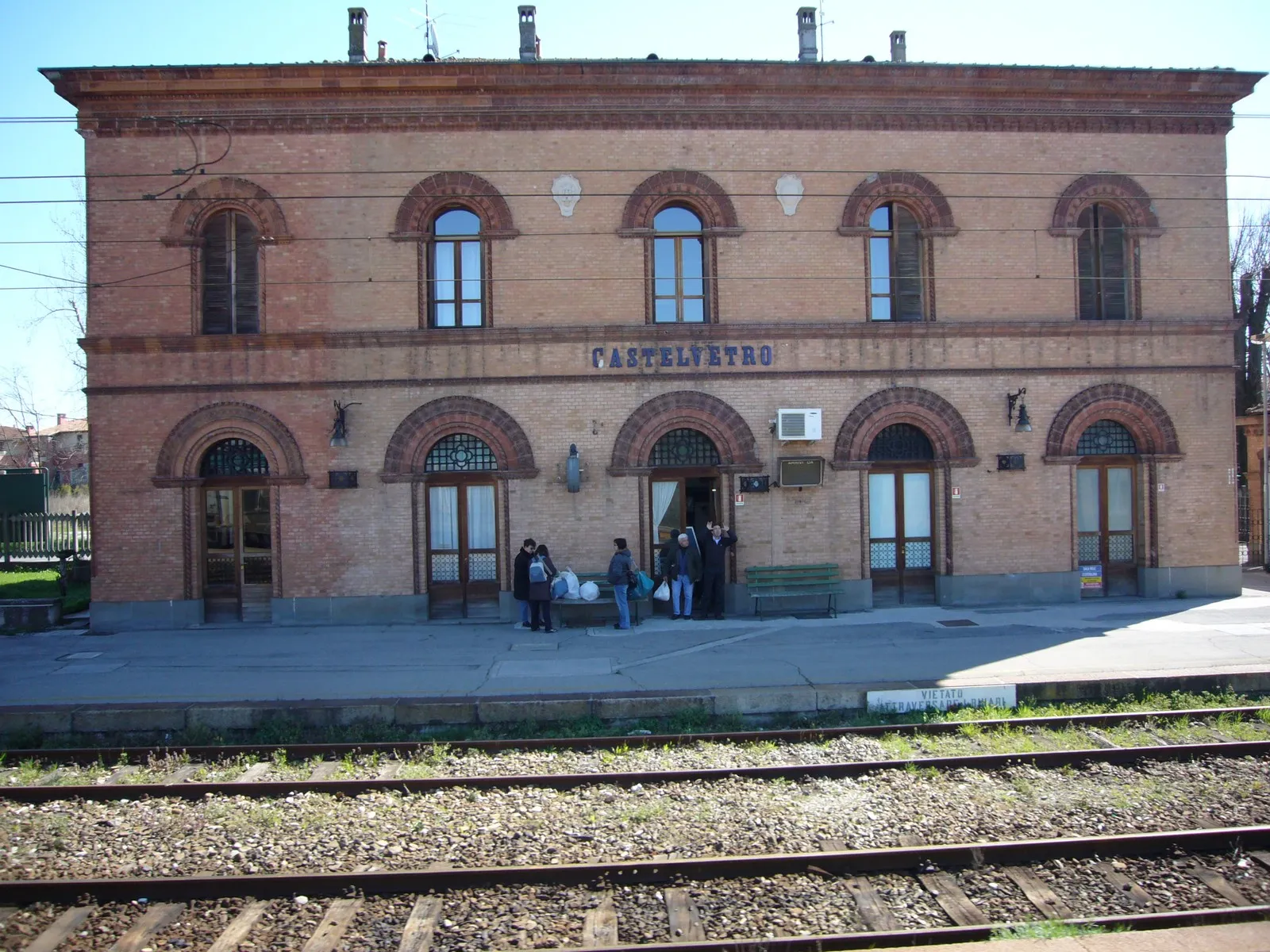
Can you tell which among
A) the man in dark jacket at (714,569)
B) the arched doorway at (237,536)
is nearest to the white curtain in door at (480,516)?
the arched doorway at (237,536)

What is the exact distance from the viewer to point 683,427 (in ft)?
52.0

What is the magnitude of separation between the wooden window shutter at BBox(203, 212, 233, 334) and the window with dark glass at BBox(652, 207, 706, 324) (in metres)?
7.80

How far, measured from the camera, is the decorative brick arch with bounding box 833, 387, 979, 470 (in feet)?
52.3

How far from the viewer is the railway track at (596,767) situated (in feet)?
26.7

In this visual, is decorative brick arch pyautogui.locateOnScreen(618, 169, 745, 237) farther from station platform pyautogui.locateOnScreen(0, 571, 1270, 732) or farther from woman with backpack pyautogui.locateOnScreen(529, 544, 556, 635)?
station platform pyautogui.locateOnScreen(0, 571, 1270, 732)

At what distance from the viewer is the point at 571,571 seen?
15227mm

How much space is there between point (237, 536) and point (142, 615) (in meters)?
2.07

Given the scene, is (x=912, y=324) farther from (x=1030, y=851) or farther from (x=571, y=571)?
(x=1030, y=851)

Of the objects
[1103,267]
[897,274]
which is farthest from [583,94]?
[1103,267]

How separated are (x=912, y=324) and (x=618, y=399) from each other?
5.62 meters

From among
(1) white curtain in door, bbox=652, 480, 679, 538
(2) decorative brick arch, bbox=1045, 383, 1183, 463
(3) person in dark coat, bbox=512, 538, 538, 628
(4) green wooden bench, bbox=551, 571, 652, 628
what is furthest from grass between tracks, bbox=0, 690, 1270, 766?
(2) decorative brick arch, bbox=1045, 383, 1183, 463

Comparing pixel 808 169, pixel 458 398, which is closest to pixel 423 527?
pixel 458 398

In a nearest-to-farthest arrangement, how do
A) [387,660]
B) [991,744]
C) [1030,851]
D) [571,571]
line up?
[1030,851]
[991,744]
[387,660]
[571,571]

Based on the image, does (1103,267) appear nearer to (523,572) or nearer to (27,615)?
(523,572)
